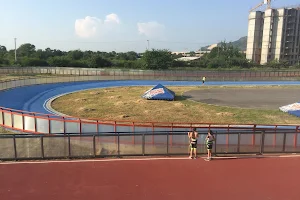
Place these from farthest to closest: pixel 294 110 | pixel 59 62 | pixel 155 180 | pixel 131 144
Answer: pixel 59 62 → pixel 294 110 → pixel 131 144 → pixel 155 180

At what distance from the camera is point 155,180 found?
466 inches

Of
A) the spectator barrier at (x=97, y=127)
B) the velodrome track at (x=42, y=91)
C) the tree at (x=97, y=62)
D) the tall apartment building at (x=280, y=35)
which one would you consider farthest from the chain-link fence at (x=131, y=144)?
the tall apartment building at (x=280, y=35)

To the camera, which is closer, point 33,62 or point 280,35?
point 33,62

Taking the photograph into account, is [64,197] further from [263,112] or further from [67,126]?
[263,112]

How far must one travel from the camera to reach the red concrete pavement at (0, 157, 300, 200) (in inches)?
420

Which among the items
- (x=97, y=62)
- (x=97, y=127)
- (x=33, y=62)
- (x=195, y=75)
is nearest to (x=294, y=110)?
(x=97, y=127)

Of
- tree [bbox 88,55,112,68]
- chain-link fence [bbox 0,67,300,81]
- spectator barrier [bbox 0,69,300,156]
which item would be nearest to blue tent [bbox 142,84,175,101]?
spectator barrier [bbox 0,69,300,156]

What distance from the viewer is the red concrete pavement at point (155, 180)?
10672 millimetres

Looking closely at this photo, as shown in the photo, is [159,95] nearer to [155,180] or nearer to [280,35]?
[155,180]

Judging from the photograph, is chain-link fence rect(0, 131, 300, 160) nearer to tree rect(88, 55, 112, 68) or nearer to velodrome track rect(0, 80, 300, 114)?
velodrome track rect(0, 80, 300, 114)

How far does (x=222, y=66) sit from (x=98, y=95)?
62515mm

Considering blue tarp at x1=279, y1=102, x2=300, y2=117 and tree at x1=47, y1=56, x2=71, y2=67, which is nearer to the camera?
blue tarp at x1=279, y1=102, x2=300, y2=117

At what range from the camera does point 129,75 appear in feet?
209

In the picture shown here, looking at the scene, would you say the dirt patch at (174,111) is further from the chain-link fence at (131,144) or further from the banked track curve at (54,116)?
the chain-link fence at (131,144)
